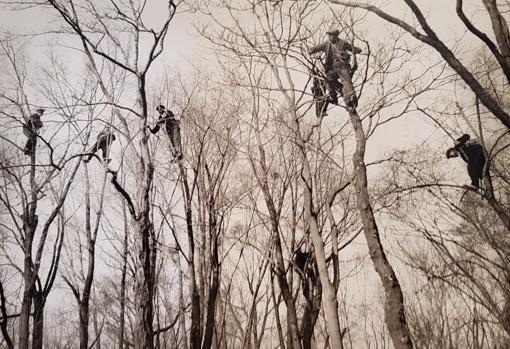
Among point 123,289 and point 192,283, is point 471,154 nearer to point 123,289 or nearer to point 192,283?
point 192,283

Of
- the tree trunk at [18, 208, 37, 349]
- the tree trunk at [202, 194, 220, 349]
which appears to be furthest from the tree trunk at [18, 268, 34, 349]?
the tree trunk at [202, 194, 220, 349]

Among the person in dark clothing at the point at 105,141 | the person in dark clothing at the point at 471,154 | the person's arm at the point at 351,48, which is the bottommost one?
the person in dark clothing at the point at 471,154

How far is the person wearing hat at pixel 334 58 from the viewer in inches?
233

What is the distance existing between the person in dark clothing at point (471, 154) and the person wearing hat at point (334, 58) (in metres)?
2.55

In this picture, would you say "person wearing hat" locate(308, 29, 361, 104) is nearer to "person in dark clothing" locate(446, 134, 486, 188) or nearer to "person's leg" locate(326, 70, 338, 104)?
"person's leg" locate(326, 70, 338, 104)

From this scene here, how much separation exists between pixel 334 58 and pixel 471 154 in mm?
3255

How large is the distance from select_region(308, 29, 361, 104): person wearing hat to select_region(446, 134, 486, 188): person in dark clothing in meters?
2.55

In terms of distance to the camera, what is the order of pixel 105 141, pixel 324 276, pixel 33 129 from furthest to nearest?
1. pixel 33 129
2. pixel 105 141
3. pixel 324 276

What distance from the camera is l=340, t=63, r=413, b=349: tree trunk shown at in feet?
13.6

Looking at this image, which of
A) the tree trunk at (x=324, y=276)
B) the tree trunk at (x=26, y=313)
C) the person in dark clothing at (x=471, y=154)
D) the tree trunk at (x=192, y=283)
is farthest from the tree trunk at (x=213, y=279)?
the person in dark clothing at (x=471, y=154)

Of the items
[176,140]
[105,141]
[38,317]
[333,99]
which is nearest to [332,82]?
[333,99]

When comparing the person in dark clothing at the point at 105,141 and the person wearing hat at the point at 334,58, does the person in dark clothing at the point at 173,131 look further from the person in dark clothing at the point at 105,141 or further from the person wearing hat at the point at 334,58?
the person wearing hat at the point at 334,58

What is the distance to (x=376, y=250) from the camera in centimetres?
461

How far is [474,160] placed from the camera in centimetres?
679
